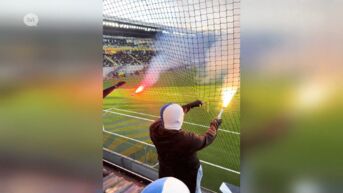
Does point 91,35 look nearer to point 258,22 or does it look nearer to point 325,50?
point 258,22

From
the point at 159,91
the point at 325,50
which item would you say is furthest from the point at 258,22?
the point at 159,91

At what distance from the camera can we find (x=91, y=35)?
1.30 metres

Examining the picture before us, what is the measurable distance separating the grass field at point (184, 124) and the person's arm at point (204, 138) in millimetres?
26

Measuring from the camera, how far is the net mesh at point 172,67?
1.37 meters

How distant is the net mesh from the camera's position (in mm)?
1372

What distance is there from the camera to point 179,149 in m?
1.43

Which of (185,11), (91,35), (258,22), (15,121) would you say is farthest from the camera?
(258,22)

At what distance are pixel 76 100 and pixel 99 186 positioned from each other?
40cm

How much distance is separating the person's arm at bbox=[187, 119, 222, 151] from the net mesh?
0.10 ft

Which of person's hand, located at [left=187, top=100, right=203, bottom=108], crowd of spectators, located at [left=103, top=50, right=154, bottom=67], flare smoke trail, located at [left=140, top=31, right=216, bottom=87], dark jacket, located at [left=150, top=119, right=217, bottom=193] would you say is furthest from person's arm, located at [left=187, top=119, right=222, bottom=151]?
crowd of spectators, located at [left=103, top=50, right=154, bottom=67]

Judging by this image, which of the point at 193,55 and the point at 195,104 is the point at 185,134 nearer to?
the point at 195,104

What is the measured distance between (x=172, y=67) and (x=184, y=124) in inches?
10.5

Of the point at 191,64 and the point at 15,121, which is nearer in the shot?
the point at 15,121

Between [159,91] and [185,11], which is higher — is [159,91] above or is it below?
below
